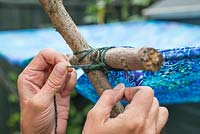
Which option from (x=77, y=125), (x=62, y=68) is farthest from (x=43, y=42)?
(x=62, y=68)

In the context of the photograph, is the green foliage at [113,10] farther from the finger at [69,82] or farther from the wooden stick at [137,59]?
the wooden stick at [137,59]

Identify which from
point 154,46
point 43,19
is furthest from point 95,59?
point 43,19

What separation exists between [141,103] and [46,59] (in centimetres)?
31

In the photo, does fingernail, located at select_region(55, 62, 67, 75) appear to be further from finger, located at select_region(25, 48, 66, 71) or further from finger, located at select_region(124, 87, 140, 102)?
finger, located at select_region(124, 87, 140, 102)

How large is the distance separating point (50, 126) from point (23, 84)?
5.4 inches

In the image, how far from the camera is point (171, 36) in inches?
97.2

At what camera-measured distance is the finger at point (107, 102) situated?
967 mm

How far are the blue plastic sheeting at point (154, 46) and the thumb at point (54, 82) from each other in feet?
0.53

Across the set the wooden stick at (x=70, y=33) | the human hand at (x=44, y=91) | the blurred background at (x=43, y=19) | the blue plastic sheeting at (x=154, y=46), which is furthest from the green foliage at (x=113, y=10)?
the wooden stick at (x=70, y=33)

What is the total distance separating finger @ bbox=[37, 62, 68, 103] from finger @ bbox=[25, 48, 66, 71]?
0.05 m

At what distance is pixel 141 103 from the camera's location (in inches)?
38.0

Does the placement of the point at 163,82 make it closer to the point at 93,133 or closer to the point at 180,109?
the point at 93,133

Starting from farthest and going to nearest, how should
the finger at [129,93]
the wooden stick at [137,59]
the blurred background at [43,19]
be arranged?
the blurred background at [43,19]
the finger at [129,93]
the wooden stick at [137,59]

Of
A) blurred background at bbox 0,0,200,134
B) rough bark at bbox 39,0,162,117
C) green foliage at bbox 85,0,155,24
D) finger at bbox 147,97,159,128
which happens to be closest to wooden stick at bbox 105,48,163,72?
rough bark at bbox 39,0,162,117
